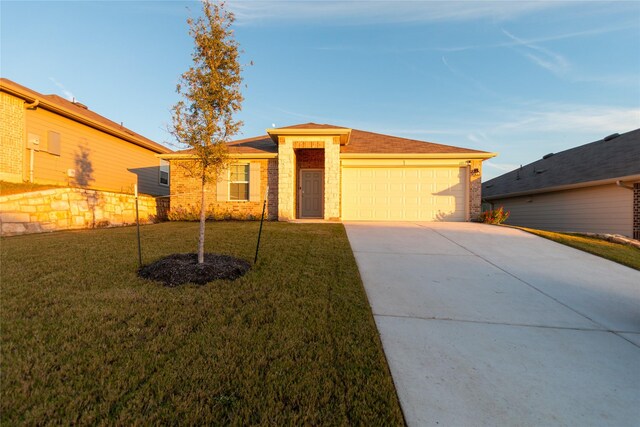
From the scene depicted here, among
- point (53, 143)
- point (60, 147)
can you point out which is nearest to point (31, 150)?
point (53, 143)

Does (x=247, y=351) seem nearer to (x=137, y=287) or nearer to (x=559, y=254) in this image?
(x=137, y=287)

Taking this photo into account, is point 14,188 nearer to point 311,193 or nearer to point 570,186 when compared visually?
point 311,193

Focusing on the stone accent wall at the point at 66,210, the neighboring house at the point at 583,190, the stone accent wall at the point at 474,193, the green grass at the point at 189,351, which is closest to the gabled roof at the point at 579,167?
the neighboring house at the point at 583,190

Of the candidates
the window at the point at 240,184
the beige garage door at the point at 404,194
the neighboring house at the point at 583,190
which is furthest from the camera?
the window at the point at 240,184

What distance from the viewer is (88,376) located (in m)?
1.95

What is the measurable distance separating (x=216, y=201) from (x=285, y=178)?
319 centimetres

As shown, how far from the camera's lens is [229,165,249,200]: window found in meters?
11.4

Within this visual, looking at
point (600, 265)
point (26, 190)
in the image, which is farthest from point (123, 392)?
point (26, 190)

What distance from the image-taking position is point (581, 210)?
1169 cm

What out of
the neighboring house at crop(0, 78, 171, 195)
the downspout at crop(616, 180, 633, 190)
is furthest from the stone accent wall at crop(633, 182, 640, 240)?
the neighboring house at crop(0, 78, 171, 195)

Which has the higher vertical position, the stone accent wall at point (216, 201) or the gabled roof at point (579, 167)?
the gabled roof at point (579, 167)

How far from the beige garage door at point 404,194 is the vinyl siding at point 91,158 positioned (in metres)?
11.1

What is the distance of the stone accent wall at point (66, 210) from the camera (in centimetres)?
776

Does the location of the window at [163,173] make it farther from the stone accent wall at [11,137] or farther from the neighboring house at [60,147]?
the stone accent wall at [11,137]
